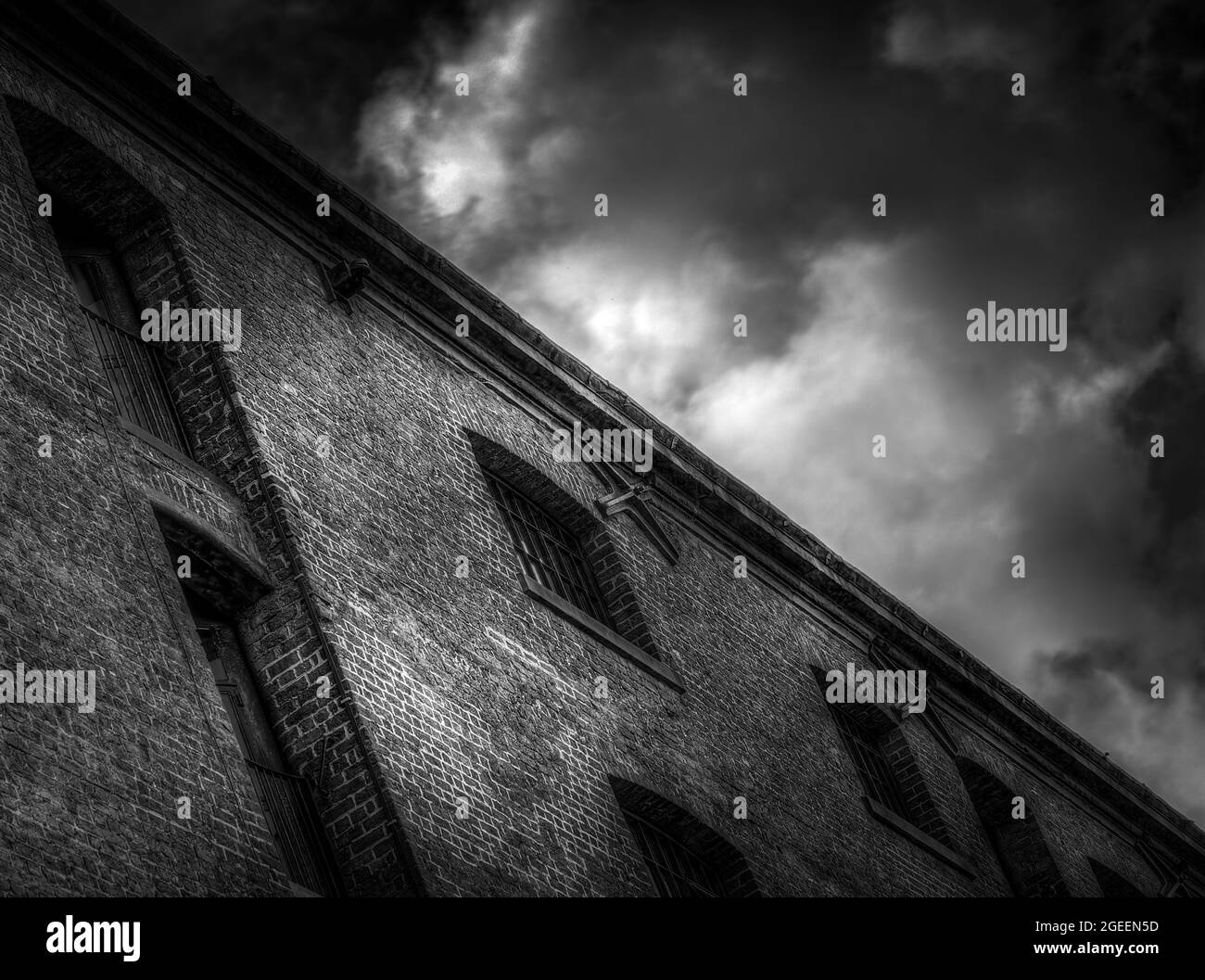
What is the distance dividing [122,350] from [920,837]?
30.8 feet

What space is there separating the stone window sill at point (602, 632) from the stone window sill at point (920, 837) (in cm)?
292

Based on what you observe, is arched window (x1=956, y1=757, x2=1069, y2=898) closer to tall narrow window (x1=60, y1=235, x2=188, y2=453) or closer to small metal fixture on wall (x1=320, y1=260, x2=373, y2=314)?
small metal fixture on wall (x1=320, y1=260, x2=373, y2=314)

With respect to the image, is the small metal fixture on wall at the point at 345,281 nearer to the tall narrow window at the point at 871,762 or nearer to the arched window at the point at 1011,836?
the tall narrow window at the point at 871,762

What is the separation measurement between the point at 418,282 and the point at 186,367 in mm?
3327

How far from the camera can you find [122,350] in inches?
453

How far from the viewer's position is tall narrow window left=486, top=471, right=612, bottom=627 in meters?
14.4

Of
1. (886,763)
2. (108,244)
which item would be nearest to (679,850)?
(886,763)

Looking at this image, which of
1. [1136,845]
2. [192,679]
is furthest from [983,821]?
[192,679]

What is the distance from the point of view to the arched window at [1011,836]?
19.2m

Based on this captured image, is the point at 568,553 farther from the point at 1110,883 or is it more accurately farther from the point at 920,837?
the point at 1110,883

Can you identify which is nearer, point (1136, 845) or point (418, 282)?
point (418, 282)
